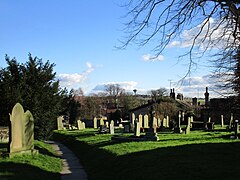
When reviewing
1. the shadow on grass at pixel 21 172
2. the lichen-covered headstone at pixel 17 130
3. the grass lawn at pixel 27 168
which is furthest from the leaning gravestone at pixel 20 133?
the shadow on grass at pixel 21 172

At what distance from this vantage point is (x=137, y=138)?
25.2 metres

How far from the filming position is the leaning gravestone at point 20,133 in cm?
1733

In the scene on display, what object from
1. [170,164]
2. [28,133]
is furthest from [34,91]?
[170,164]

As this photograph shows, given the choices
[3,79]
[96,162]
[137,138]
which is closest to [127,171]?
[96,162]

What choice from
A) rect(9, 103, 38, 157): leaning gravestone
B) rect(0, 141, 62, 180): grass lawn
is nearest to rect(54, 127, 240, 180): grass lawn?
rect(0, 141, 62, 180): grass lawn

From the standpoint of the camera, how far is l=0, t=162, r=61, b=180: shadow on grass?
12602 millimetres

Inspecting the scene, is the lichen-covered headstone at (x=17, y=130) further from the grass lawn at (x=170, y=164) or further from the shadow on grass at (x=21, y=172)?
the grass lawn at (x=170, y=164)

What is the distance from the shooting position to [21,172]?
13312mm

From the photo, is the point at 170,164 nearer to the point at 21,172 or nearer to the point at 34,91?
the point at 21,172

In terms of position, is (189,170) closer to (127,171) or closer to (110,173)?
(127,171)

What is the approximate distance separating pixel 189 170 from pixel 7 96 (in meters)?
16.9

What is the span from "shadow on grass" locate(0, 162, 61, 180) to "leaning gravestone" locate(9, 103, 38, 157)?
2265 mm

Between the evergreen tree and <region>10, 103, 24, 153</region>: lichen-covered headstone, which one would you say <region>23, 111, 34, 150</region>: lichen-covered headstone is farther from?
the evergreen tree

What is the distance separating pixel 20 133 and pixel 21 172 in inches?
191
